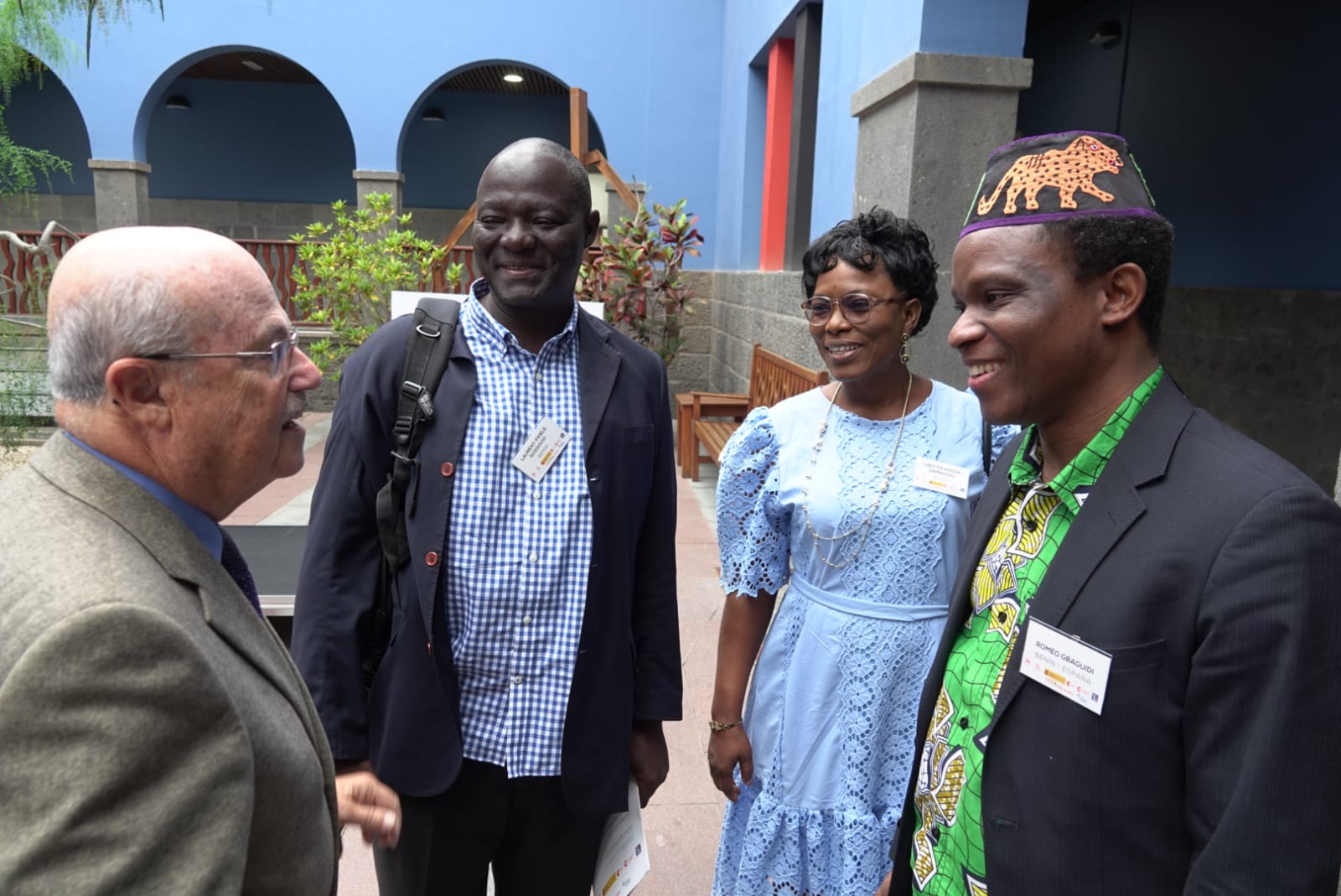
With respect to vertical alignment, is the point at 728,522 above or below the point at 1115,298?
below

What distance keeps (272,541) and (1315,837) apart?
4007 millimetres

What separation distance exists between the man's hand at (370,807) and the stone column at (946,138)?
2.81 metres

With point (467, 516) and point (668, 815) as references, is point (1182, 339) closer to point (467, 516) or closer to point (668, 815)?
point (668, 815)

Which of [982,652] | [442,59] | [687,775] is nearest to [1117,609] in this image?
[982,652]

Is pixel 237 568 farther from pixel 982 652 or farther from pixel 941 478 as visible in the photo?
pixel 941 478

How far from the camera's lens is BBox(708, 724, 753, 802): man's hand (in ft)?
6.63

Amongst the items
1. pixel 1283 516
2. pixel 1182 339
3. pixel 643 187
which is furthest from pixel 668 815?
pixel 643 187

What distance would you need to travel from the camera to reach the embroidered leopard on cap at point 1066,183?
1.18 meters

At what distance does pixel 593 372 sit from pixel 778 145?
654 cm

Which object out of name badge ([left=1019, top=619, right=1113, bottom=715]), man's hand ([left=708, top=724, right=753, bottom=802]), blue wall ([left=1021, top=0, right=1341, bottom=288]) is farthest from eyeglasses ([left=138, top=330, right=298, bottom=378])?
blue wall ([left=1021, top=0, right=1341, bottom=288])

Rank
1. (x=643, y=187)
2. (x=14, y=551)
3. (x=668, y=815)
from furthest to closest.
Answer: (x=643, y=187) < (x=668, y=815) < (x=14, y=551)

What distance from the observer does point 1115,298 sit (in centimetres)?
119

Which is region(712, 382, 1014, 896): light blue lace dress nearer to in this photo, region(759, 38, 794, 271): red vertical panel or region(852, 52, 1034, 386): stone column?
region(852, 52, 1034, 386): stone column

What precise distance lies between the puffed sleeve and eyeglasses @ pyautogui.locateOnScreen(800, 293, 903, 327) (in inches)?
11.4
